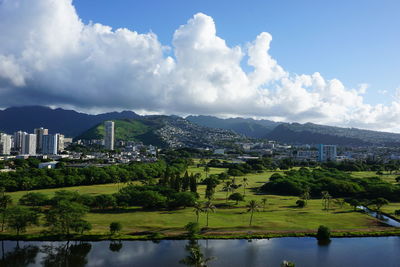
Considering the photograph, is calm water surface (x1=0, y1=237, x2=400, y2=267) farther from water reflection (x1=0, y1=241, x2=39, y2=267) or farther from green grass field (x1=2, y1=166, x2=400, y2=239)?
green grass field (x1=2, y1=166, x2=400, y2=239)

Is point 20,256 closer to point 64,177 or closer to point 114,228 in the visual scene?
point 114,228

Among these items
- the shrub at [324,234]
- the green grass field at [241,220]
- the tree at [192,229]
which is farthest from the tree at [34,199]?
the shrub at [324,234]

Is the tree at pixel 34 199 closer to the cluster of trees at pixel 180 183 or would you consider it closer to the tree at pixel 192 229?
the cluster of trees at pixel 180 183

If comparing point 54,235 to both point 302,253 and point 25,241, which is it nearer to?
point 25,241

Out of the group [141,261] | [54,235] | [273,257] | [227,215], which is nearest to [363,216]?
[227,215]

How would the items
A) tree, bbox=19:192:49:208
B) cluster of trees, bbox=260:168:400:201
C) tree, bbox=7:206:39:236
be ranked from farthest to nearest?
cluster of trees, bbox=260:168:400:201 < tree, bbox=19:192:49:208 < tree, bbox=7:206:39:236

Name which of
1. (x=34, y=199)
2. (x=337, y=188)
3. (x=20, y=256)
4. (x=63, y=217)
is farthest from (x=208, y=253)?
(x=337, y=188)

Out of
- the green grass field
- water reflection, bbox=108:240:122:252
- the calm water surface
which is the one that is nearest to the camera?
the calm water surface

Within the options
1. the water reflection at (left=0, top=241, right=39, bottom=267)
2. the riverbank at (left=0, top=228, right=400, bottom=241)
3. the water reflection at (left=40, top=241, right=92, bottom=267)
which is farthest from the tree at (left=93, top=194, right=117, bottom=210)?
the water reflection at (left=0, top=241, right=39, bottom=267)
